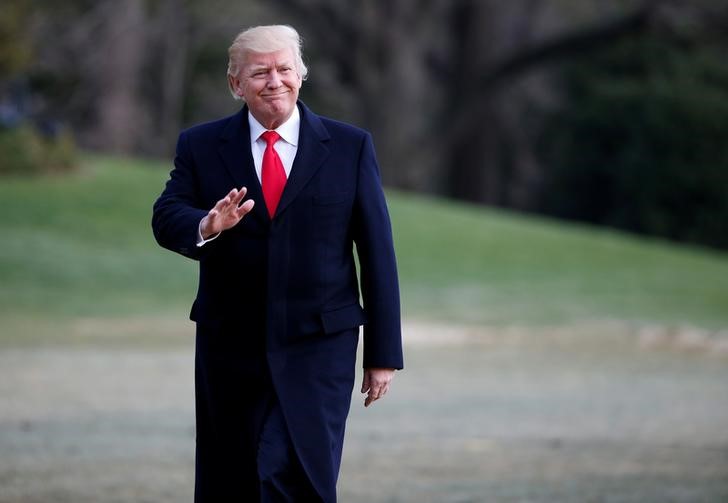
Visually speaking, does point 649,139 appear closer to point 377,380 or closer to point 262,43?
point 377,380

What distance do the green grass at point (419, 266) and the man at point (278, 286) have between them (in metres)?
13.0

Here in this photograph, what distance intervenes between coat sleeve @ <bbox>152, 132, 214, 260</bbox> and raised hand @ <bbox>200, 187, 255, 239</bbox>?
0.33 ft

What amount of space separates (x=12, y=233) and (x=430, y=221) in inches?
300

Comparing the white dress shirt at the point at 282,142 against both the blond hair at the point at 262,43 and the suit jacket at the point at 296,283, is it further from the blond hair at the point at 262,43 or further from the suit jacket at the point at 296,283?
the blond hair at the point at 262,43

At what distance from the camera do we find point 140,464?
325 inches

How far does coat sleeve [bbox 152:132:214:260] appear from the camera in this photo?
4.49 m

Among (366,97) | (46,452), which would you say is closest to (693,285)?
(366,97)

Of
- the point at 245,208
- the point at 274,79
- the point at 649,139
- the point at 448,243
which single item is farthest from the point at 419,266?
the point at 245,208

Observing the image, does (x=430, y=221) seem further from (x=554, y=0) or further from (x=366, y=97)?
(x=554, y=0)

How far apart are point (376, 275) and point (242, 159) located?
0.54 meters

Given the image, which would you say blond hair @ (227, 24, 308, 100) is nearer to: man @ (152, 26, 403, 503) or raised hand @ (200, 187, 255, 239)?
man @ (152, 26, 403, 503)

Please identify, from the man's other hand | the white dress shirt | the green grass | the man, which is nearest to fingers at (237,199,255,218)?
the man

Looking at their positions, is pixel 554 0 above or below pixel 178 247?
above

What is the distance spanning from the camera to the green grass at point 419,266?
20.7 m
